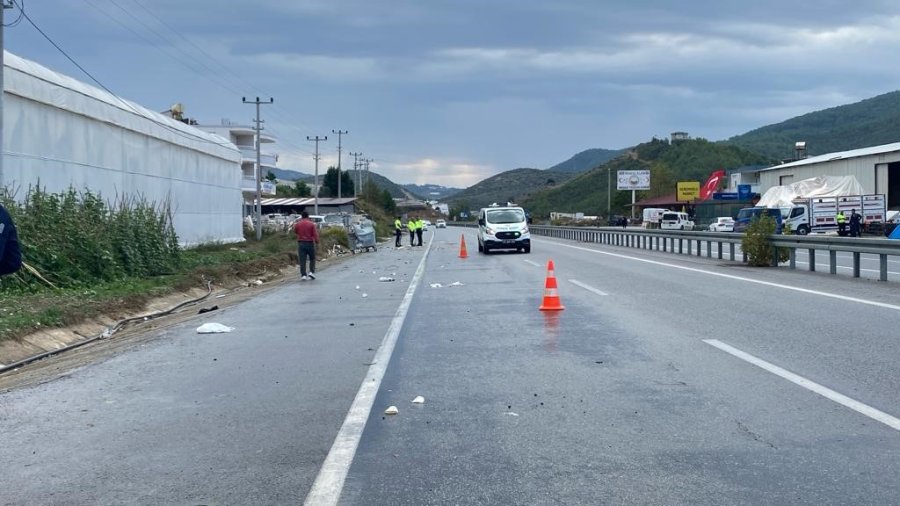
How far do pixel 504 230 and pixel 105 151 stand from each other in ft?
51.2

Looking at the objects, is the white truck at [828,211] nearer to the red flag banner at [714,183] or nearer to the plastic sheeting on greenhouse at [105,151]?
A: the plastic sheeting on greenhouse at [105,151]

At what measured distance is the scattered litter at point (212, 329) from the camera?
12.7 meters

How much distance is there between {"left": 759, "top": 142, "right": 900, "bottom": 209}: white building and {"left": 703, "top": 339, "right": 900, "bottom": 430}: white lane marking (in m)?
51.0

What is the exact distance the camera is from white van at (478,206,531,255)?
115ft

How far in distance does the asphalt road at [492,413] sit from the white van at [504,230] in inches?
841

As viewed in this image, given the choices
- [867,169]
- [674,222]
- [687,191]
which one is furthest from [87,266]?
[687,191]

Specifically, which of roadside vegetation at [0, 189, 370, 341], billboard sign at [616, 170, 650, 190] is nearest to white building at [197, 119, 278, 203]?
billboard sign at [616, 170, 650, 190]

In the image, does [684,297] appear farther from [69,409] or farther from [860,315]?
[69,409]

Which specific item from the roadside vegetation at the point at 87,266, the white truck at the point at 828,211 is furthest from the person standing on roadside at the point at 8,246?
the white truck at the point at 828,211

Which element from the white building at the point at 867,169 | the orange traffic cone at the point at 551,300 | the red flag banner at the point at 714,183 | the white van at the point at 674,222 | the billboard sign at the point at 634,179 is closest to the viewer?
the orange traffic cone at the point at 551,300

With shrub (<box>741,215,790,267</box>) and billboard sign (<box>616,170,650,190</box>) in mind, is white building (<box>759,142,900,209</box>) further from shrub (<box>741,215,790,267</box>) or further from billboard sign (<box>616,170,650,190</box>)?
shrub (<box>741,215,790,267</box>)

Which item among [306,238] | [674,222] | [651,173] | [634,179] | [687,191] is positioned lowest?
[306,238]

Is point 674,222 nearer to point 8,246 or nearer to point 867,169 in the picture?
point 867,169

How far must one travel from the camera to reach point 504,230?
34.9 m
